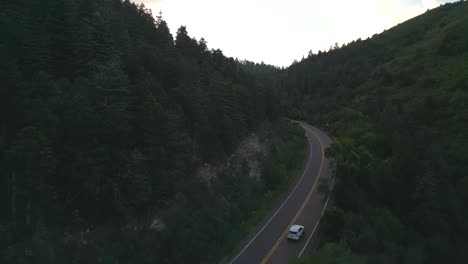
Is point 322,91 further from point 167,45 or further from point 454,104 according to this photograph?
point 167,45

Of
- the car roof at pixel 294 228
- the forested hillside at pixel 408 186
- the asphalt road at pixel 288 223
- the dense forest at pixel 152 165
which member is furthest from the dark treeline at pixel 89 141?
the forested hillside at pixel 408 186

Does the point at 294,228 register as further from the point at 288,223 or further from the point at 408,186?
the point at 408,186

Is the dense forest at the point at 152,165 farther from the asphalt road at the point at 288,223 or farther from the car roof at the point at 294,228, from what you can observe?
the car roof at the point at 294,228

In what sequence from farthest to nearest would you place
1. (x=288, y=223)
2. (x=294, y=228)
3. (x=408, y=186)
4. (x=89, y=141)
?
(x=288, y=223), (x=408, y=186), (x=294, y=228), (x=89, y=141)

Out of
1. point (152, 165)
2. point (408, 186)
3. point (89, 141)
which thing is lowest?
point (408, 186)

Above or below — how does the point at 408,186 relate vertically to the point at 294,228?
above

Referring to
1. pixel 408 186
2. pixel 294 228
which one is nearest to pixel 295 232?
pixel 294 228
